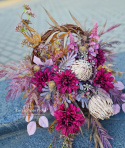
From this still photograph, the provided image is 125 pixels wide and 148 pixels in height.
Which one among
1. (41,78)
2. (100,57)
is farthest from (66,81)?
(100,57)

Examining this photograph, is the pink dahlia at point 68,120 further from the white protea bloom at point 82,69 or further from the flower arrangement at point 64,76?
the white protea bloom at point 82,69

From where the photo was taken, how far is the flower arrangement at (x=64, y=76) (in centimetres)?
96

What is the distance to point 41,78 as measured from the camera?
38.8 inches

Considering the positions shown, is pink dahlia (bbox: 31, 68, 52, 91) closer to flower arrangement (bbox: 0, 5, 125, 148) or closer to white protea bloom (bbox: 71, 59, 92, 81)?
flower arrangement (bbox: 0, 5, 125, 148)

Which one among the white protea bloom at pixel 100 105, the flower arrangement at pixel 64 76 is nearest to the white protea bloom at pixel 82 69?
the flower arrangement at pixel 64 76

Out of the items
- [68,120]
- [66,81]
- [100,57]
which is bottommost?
[68,120]

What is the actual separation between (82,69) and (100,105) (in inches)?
9.2

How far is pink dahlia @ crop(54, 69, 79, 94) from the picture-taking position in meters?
0.94

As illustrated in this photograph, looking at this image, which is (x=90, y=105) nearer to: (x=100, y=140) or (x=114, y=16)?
(x=100, y=140)

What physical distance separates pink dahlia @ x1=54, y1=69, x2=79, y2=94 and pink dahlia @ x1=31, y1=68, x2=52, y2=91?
0.06m

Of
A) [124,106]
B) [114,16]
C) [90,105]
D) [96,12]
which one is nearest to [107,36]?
[114,16]

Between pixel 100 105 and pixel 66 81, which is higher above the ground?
pixel 66 81

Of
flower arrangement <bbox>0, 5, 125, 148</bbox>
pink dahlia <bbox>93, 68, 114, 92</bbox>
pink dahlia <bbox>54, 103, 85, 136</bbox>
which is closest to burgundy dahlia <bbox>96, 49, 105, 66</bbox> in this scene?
flower arrangement <bbox>0, 5, 125, 148</bbox>

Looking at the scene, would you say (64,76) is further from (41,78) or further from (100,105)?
(100,105)
